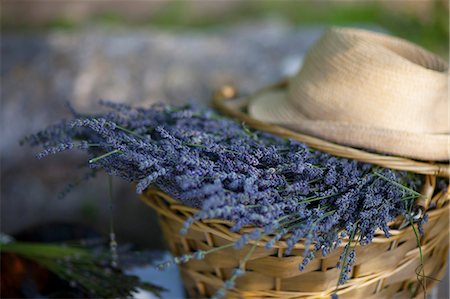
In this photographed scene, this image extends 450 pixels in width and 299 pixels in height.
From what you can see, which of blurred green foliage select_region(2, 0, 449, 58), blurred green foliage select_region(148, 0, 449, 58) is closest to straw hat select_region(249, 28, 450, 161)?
blurred green foliage select_region(148, 0, 449, 58)

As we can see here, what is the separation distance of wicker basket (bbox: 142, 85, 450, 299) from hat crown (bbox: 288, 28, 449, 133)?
0.30ft

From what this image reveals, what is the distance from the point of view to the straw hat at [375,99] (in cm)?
73

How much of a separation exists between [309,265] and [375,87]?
0.94 ft

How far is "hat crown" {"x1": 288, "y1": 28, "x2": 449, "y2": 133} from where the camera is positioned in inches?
29.5

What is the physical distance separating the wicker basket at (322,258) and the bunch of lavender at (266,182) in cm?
2

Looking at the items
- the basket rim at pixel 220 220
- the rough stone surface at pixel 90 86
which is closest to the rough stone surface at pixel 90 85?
the rough stone surface at pixel 90 86

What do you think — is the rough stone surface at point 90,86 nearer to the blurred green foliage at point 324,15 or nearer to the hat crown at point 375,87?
the hat crown at point 375,87

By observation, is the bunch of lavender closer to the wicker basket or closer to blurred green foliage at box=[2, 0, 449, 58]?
the wicker basket

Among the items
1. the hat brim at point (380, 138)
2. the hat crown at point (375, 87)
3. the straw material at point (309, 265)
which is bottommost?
the straw material at point (309, 265)

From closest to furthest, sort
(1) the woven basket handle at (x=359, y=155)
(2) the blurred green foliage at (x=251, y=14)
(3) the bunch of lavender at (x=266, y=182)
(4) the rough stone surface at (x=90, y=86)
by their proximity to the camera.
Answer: (3) the bunch of lavender at (x=266, y=182) → (1) the woven basket handle at (x=359, y=155) → (4) the rough stone surface at (x=90, y=86) → (2) the blurred green foliage at (x=251, y=14)

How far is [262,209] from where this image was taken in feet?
1.84

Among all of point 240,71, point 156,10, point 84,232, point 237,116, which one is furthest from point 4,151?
point 156,10

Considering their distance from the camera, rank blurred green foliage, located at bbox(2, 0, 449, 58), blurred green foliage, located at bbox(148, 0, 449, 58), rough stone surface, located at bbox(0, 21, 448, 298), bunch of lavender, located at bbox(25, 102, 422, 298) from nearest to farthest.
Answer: bunch of lavender, located at bbox(25, 102, 422, 298)
rough stone surface, located at bbox(0, 21, 448, 298)
blurred green foliage, located at bbox(148, 0, 449, 58)
blurred green foliage, located at bbox(2, 0, 449, 58)

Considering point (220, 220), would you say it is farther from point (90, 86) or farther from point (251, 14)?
point (251, 14)
